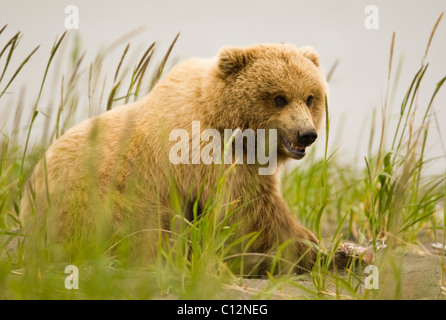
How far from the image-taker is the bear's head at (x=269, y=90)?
388 centimetres

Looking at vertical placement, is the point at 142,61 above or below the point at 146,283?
above

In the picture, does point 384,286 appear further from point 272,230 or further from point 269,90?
point 269,90

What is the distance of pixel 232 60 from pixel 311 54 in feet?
2.25

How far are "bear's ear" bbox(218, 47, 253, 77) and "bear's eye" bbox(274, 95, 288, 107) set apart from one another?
0.35 meters

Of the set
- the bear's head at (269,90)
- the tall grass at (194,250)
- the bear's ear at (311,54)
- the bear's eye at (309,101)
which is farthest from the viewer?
the bear's ear at (311,54)

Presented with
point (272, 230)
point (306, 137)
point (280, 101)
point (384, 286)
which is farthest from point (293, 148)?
point (384, 286)

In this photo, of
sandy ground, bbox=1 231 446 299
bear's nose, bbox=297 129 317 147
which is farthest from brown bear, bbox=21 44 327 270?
sandy ground, bbox=1 231 446 299

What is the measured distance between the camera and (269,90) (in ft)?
12.8

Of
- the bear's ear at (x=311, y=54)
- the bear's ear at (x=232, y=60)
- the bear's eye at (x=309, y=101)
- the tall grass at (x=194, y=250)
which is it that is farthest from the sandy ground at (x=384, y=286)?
the bear's ear at (x=311, y=54)

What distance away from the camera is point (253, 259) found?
3.63 metres

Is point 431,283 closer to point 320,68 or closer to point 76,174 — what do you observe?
point 320,68

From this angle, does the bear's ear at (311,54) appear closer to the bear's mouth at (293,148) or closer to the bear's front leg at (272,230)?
the bear's mouth at (293,148)
